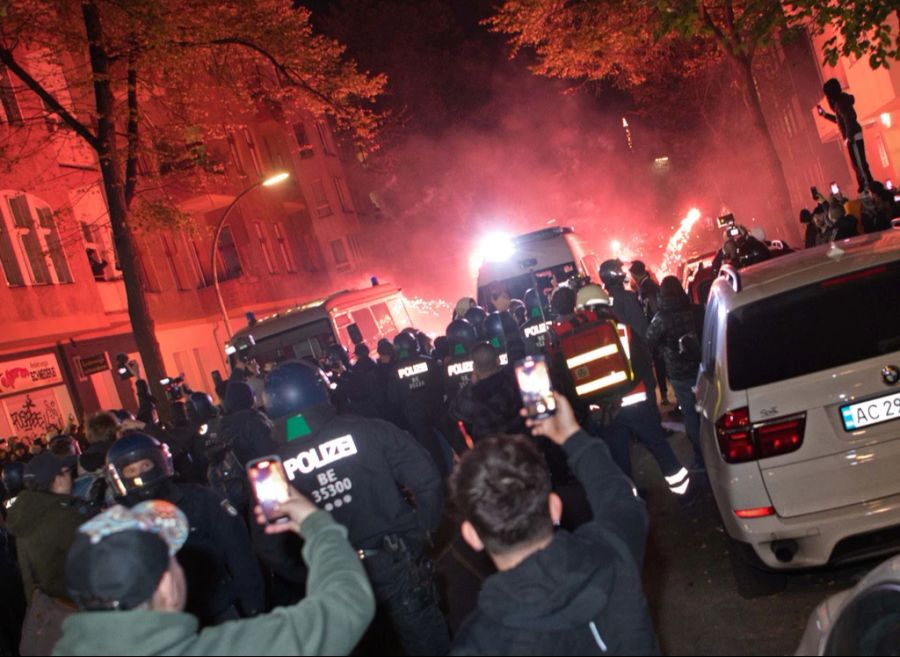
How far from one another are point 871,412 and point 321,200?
140 feet

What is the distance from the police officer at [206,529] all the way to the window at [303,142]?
4156cm

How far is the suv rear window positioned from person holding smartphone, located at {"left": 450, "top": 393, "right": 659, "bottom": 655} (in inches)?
96.1

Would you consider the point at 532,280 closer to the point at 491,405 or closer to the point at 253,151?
the point at 491,405

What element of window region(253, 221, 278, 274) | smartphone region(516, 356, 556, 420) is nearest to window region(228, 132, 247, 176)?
window region(253, 221, 278, 274)

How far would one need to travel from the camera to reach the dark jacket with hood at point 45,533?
4812 millimetres

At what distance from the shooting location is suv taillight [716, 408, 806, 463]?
4512 millimetres

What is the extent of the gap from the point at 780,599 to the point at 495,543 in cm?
340

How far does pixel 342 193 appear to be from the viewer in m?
45.9

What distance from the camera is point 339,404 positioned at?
35.3ft

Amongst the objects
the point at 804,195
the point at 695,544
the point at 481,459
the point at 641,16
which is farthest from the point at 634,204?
the point at 481,459

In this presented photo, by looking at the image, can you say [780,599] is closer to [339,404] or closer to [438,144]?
[339,404]

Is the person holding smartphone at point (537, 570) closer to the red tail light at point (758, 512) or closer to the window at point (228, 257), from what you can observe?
the red tail light at point (758, 512)

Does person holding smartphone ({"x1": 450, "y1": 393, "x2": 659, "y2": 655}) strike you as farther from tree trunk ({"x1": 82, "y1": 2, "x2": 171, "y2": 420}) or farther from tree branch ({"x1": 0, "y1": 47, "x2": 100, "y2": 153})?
tree branch ({"x1": 0, "y1": 47, "x2": 100, "y2": 153})

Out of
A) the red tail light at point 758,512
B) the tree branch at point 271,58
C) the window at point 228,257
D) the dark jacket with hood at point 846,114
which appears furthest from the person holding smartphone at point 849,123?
the window at point 228,257
